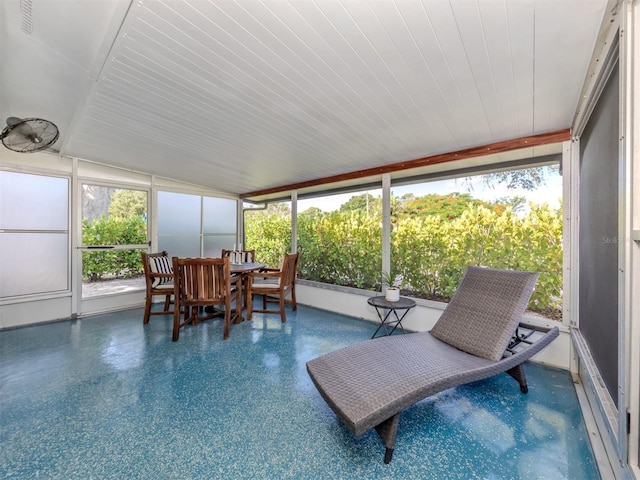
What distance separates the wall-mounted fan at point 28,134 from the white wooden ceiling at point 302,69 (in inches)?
12.9

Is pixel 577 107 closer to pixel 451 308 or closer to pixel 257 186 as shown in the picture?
pixel 451 308

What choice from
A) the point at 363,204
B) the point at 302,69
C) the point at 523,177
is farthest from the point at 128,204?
the point at 523,177

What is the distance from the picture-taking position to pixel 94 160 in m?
4.31

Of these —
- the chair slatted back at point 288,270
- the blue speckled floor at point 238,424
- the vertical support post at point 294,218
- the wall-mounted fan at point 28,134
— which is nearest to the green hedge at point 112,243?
the blue speckled floor at point 238,424

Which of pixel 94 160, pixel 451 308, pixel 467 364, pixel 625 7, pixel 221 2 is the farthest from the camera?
pixel 94 160

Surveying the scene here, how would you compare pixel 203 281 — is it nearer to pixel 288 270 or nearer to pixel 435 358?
pixel 288 270

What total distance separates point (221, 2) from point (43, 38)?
4.69ft

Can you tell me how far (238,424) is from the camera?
184 cm

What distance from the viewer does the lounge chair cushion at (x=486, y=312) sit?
2.13 metres

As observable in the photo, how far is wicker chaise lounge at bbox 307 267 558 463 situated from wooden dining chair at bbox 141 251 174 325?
2919 millimetres

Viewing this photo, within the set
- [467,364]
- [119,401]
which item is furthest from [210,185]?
[467,364]

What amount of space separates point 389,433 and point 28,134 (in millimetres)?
3828

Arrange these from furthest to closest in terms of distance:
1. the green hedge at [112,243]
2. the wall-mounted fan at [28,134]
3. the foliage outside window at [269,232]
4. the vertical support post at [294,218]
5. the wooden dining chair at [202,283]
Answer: the foliage outside window at [269,232]
the vertical support post at [294,218]
the green hedge at [112,243]
the wooden dining chair at [202,283]
the wall-mounted fan at [28,134]

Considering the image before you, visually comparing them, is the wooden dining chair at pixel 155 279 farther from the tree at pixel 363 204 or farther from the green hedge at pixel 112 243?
the tree at pixel 363 204
